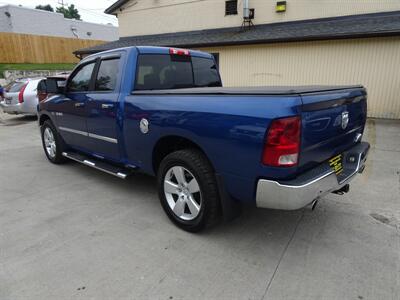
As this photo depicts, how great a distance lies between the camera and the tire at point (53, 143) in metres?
5.20

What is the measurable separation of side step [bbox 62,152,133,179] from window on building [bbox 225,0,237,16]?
11375 millimetres

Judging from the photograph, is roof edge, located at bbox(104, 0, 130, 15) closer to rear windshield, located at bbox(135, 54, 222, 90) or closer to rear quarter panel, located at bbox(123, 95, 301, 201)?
rear windshield, located at bbox(135, 54, 222, 90)

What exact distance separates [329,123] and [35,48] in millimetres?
25776

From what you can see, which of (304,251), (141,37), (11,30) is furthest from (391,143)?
(11,30)

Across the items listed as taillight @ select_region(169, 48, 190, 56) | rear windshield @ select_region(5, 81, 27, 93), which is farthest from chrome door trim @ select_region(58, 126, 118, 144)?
rear windshield @ select_region(5, 81, 27, 93)

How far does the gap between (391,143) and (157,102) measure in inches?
235

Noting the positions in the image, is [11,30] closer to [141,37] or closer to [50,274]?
[141,37]

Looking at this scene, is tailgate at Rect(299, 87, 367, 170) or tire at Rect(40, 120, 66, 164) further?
tire at Rect(40, 120, 66, 164)

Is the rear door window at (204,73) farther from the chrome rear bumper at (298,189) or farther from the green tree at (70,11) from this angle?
A: the green tree at (70,11)

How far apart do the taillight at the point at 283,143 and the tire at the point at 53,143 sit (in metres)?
4.21

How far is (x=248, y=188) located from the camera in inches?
95.0

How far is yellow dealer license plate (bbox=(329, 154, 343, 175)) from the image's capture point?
2705 millimetres

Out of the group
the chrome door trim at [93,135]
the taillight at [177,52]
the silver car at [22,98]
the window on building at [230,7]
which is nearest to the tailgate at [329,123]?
the taillight at [177,52]

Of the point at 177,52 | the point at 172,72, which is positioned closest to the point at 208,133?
the point at 172,72
